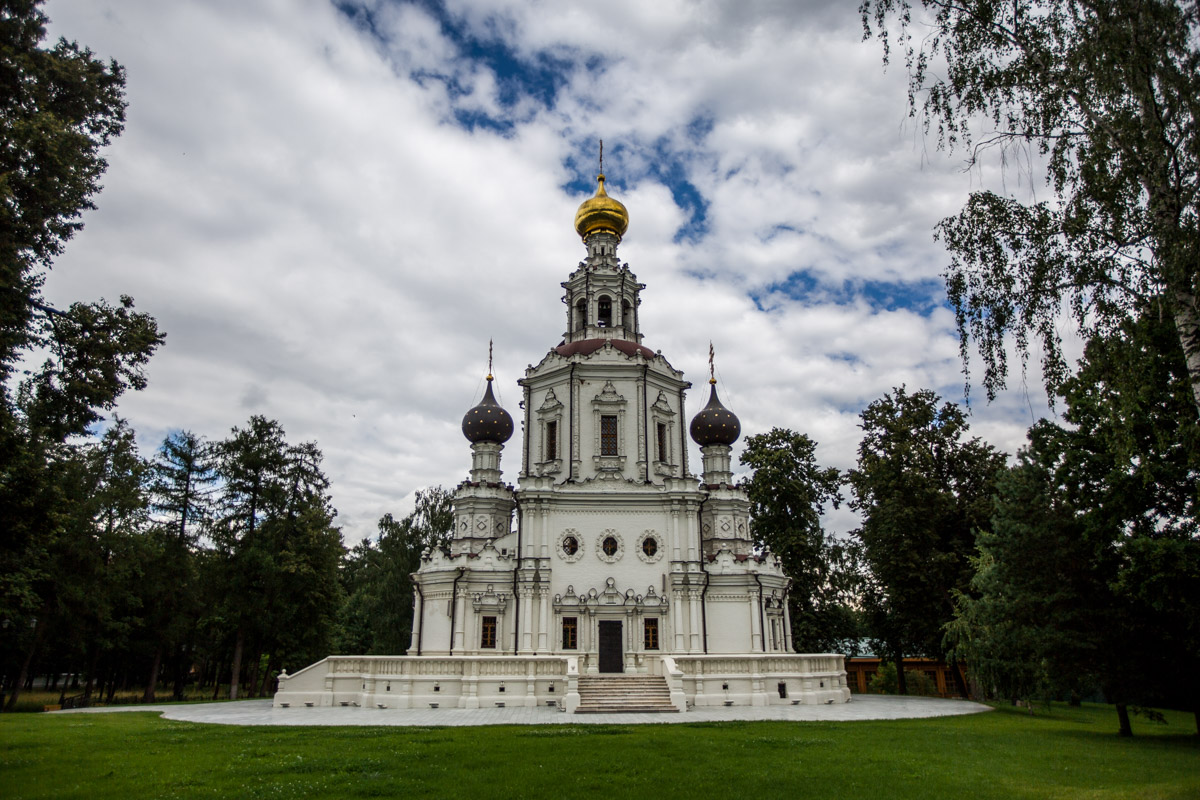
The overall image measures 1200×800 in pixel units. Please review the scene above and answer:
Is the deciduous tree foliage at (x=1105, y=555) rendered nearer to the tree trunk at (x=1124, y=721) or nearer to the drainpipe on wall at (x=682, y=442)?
the tree trunk at (x=1124, y=721)

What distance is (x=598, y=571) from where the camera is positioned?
97.1 feet

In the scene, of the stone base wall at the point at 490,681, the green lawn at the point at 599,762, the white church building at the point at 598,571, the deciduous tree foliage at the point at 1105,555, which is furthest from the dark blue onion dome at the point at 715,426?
the green lawn at the point at 599,762

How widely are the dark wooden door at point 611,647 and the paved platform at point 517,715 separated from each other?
6.12 metres

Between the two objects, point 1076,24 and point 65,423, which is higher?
point 1076,24

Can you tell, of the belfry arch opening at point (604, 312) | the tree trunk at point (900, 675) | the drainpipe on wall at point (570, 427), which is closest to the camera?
the drainpipe on wall at point (570, 427)

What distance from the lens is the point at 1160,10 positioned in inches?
360

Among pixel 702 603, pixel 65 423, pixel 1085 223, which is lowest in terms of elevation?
pixel 702 603

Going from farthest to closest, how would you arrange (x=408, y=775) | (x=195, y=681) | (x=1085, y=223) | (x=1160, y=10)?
(x=195, y=681), (x=1085, y=223), (x=408, y=775), (x=1160, y=10)

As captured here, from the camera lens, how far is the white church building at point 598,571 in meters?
23.4

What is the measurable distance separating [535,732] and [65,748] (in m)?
8.17

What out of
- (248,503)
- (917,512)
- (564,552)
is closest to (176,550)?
(248,503)

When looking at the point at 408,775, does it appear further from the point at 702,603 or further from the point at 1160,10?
the point at 702,603

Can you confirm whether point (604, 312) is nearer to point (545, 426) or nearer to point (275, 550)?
point (545, 426)

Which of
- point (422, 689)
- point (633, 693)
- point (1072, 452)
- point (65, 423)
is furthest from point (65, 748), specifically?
point (1072, 452)
